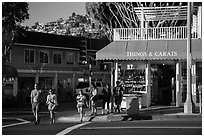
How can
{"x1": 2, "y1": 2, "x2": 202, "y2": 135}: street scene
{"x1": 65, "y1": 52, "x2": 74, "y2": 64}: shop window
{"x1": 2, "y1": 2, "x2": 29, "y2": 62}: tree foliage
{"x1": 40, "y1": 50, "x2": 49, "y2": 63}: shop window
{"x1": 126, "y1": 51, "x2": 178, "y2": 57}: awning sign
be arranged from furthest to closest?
{"x1": 65, "y1": 52, "x2": 74, "y2": 64}: shop window
{"x1": 40, "y1": 50, "x2": 49, "y2": 63}: shop window
{"x1": 2, "y1": 2, "x2": 29, "y2": 62}: tree foliage
{"x1": 126, "y1": 51, "x2": 178, "y2": 57}: awning sign
{"x1": 2, "y1": 2, "x2": 202, "y2": 135}: street scene

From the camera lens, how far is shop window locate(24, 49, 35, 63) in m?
35.7

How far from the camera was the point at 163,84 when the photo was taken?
2552cm

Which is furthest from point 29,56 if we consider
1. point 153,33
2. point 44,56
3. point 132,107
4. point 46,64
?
point 132,107

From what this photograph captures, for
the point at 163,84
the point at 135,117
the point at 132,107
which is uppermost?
the point at 163,84

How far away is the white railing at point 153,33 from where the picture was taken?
23.1m

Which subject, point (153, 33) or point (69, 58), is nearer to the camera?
point (153, 33)

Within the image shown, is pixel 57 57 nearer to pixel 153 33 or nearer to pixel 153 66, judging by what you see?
pixel 153 66

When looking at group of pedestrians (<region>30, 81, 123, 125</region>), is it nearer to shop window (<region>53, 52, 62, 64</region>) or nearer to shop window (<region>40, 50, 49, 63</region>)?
shop window (<region>40, 50, 49, 63</region>)

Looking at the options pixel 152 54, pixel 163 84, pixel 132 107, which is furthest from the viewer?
pixel 163 84

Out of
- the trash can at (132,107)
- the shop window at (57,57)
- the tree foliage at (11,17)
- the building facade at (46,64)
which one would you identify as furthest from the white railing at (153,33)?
the shop window at (57,57)

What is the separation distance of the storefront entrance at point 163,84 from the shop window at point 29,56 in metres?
15.1

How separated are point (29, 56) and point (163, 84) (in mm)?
15330

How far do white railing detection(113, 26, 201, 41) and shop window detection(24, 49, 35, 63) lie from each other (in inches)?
572

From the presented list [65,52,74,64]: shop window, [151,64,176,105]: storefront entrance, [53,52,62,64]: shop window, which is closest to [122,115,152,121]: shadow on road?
[151,64,176,105]: storefront entrance
